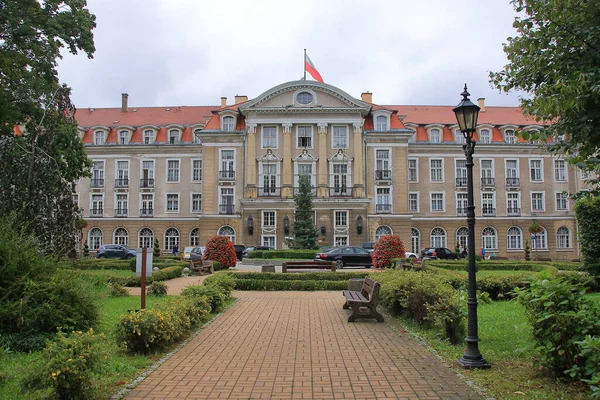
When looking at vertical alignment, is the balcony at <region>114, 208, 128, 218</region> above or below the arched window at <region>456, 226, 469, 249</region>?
above

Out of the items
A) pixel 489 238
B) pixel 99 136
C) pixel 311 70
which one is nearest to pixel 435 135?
pixel 489 238

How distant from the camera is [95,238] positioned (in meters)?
51.8

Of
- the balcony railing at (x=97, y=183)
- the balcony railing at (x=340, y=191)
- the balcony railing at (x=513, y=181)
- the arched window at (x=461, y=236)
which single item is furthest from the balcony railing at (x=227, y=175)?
the balcony railing at (x=513, y=181)

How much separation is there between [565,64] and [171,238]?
47.4 m

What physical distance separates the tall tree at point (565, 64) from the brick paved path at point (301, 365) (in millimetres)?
3598

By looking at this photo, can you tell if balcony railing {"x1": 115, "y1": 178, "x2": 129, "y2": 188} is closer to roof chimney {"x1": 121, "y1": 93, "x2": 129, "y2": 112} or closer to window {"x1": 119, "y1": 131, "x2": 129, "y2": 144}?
window {"x1": 119, "y1": 131, "x2": 129, "y2": 144}

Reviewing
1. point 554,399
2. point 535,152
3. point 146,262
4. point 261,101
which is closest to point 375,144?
point 261,101

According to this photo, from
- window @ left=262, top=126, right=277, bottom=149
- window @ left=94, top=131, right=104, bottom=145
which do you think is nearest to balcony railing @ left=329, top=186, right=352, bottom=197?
window @ left=262, top=126, right=277, bottom=149

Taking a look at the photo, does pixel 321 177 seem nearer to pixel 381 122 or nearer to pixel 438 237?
pixel 381 122

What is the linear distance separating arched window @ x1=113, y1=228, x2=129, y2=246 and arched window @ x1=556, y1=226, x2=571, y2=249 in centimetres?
4278

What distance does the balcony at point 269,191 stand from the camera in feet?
159

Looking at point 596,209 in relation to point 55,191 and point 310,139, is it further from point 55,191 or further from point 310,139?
point 310,139

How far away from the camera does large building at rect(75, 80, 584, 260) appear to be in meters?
48.1

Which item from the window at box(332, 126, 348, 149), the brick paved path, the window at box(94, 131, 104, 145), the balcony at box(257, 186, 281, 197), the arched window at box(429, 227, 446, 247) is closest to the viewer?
the brick paved path
